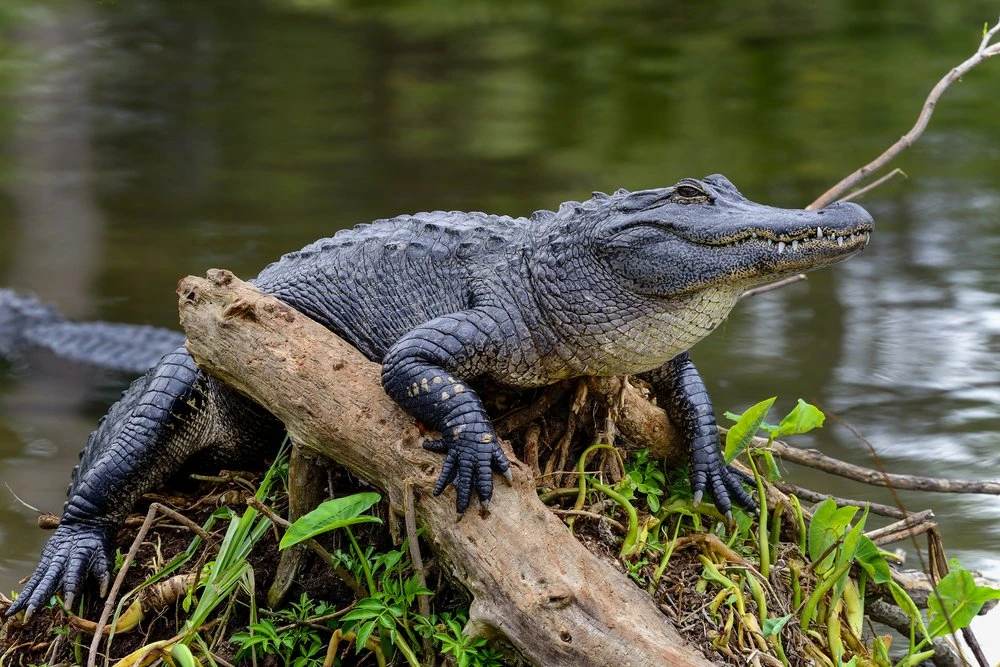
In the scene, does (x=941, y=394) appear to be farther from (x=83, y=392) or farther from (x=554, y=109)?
(x=554, y=109)

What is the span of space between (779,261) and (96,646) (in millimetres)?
1741

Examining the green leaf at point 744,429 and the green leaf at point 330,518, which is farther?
the green leaf at point 744,429

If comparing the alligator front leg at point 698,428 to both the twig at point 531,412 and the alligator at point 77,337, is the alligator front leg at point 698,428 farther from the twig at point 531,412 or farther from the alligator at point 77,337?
the alligator at point 77,337

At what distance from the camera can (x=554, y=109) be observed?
12.1 meters

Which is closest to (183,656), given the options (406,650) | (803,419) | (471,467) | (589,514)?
(406,650)

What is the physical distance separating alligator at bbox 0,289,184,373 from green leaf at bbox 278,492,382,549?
4.20m

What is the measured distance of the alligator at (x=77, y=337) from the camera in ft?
22.2

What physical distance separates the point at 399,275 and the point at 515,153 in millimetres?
8011

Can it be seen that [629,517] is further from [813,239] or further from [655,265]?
[813,239]

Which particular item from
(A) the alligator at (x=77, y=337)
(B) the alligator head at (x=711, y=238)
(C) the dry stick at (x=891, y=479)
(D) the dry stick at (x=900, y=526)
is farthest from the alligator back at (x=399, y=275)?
(A) the alligator at (x=77, y=337)

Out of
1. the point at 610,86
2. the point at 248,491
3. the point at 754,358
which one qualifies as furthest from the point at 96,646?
the point at 610,86

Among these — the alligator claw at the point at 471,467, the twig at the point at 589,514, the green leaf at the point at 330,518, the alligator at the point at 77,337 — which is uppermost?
the alligator claw at the point at 471,467

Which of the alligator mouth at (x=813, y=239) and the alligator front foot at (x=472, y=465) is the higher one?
the alligator mouth at (x=813, y=239)

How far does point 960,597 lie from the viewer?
2623 mm
